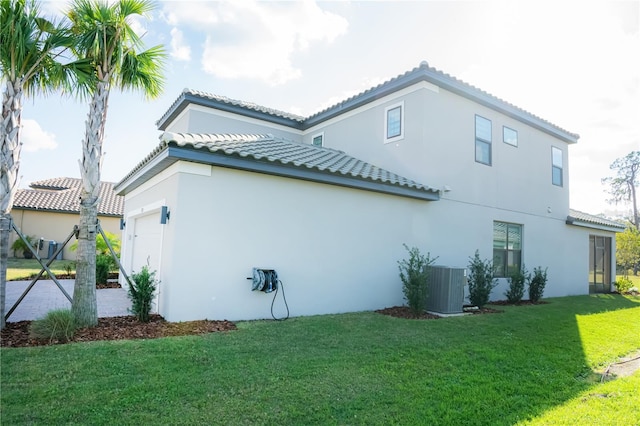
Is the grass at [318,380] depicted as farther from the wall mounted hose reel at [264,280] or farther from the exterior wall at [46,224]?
the exterior wall at [46,224]

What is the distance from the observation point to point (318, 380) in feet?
14.6

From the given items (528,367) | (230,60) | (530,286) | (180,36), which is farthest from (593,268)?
(180,36)

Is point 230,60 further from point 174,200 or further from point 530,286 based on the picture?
point 530,286

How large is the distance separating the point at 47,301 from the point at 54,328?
162 inches

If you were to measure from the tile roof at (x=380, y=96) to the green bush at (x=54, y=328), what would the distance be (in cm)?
871

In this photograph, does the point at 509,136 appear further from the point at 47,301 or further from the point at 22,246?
the point at 22,246

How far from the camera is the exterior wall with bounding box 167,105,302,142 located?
12.8 m

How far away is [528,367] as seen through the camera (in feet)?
17.7

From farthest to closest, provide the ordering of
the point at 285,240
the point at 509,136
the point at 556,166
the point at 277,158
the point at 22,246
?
the point at 22,246, the point at 556,166, the point at 509,136, the point at 285,240, the point at 277,158

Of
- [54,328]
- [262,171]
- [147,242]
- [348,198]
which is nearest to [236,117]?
[147,242]

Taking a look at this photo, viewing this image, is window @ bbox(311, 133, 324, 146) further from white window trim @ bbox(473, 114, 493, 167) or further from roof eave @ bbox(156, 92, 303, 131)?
white window trim @ bbox(473, 114, 493, 167)

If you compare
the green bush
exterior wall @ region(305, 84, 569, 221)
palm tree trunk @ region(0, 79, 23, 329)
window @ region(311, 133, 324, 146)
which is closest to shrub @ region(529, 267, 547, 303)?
exterior wall @ region(305, 84, 569, 221)

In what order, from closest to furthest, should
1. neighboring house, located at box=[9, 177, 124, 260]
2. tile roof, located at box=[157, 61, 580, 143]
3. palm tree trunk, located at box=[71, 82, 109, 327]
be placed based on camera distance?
palm tree trunk, located at box=[71, 82, 109, 327], tile roof, located at box=[157, 61, 580, 143], neighboring house, located at box=[9, 177, 124, 260]

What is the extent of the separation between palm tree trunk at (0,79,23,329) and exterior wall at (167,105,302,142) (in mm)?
6567
